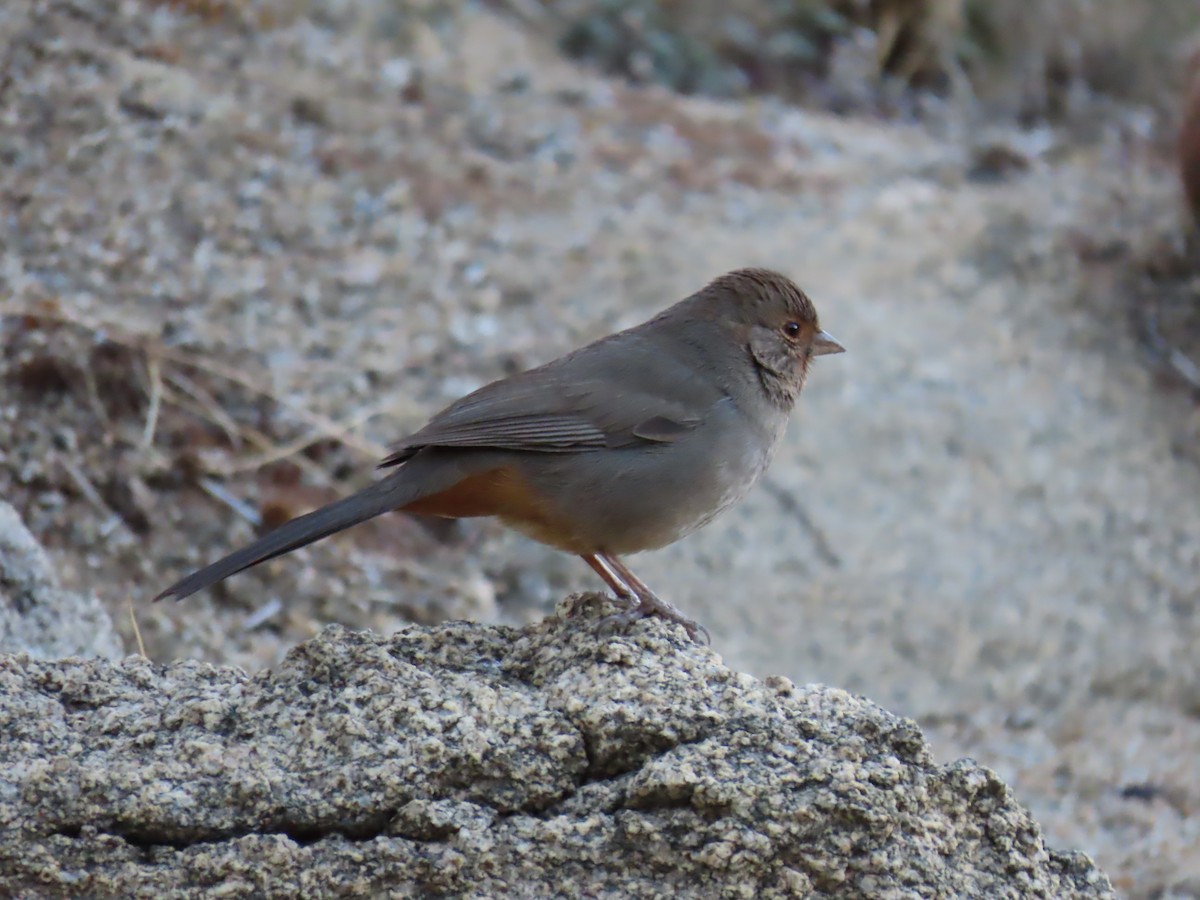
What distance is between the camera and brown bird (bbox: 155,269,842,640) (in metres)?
3.76

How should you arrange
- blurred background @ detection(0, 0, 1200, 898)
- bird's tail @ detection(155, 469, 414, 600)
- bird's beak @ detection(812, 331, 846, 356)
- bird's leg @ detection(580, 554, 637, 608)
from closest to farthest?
bird's tail @ detection(155, 469, 414, 600), bird's leg @ detection(580, 554, 637, 608), bird's beak @ detection(812, 331, 846, 356), blurred background @ detection(0, 0, 1200, 898)

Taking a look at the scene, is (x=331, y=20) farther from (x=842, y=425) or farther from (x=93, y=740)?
(x=93, y=740)

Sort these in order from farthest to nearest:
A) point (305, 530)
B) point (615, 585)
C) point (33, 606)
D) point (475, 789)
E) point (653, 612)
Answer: point (615, 585) → point (33, 606) → point (653, 612) → point (305, 530) → point (475, 789)

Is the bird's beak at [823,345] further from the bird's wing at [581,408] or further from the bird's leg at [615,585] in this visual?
the bird's leg at [615,585]

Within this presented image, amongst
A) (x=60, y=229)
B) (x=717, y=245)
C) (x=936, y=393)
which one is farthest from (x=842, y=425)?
(x=60, y=229)

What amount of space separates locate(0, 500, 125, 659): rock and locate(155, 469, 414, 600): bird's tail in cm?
42

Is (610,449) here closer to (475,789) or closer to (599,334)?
(475,789)

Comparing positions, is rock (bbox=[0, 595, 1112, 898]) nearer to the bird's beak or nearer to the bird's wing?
the bird's wing

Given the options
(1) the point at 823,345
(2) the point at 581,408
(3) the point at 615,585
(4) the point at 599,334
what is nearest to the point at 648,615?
(3) the point at 615,585

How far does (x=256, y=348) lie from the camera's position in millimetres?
6086

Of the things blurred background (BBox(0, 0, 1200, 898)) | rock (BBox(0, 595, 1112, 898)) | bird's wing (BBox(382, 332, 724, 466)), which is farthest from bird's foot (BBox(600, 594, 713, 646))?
blurred background (BBox(0, 0, 1200, 898))

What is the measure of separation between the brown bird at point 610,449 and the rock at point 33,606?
0.80 m

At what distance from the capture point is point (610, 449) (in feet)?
13.0

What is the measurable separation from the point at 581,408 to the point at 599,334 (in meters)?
3.04
